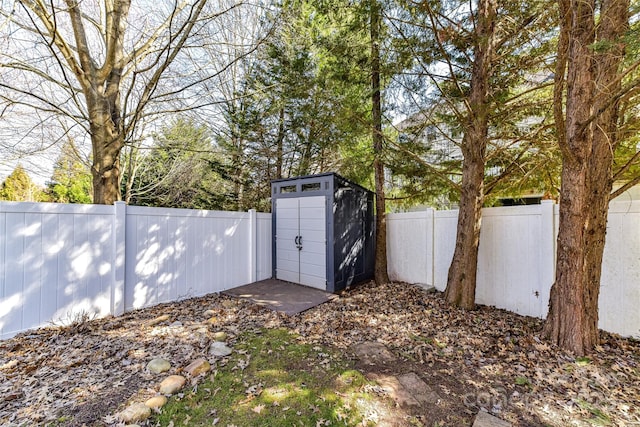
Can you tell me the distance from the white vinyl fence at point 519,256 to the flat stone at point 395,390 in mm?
2780

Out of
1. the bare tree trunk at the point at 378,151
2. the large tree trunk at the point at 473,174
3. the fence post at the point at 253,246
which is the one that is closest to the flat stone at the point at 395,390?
the large tree trunk at the point at 473,174

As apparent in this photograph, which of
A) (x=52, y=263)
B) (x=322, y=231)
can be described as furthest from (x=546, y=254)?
(x=52, y=263)

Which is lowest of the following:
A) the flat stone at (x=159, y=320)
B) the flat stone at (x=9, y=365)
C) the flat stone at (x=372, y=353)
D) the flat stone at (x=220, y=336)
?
the flat stone at (x=372, y=353)

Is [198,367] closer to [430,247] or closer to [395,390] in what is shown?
[395,390]

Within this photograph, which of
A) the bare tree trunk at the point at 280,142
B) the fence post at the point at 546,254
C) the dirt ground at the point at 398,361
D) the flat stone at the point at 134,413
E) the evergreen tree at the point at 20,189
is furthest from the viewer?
the evergreen tree at the point at 20,189

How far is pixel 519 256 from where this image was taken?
435 centimetres

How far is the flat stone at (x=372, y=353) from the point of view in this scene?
3143 millimetres

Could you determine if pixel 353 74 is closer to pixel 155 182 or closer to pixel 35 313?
pixel 35 313

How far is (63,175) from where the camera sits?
9406 millimetres

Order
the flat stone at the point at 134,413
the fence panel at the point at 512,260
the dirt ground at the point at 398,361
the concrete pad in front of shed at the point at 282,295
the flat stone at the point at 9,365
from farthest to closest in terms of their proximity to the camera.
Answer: the concrete pad in front of shed at the point at 282,295 → the fence panel at the point at 512,260 → the flat stone at the point at 9,365 → the dirt ground at the point at 398,361 → the flat stone at the point at 134,413

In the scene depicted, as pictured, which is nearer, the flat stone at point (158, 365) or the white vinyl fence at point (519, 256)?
the flat stone at point (158, 365)

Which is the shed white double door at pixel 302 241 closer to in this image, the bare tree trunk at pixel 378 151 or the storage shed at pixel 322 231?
the storage shed at pixel 322 231

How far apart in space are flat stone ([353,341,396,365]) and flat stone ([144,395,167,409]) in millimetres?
1944

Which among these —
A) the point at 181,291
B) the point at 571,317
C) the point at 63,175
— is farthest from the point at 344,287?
the point at 63,175
